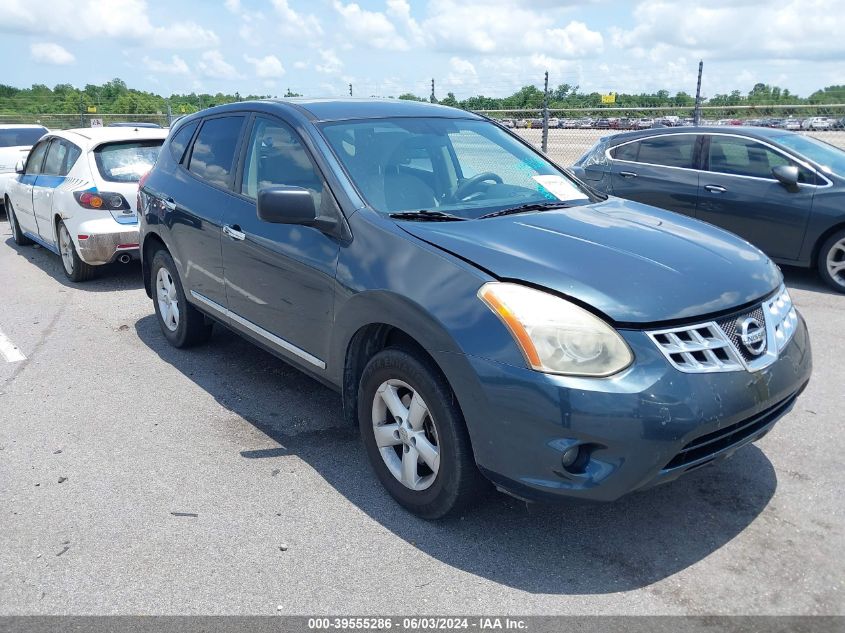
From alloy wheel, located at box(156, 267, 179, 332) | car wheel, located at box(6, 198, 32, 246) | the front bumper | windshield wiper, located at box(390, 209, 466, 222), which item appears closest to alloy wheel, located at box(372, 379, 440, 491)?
the front bumper

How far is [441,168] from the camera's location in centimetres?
395

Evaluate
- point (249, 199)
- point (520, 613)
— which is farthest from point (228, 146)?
point (520, 613)

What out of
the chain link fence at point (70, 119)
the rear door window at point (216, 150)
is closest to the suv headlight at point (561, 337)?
the rear door window at point (216, 150)

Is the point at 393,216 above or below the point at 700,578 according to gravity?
above

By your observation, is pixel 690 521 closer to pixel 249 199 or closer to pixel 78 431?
pixel 249 199

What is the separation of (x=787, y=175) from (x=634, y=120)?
991 centimetres

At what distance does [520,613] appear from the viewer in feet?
8.73

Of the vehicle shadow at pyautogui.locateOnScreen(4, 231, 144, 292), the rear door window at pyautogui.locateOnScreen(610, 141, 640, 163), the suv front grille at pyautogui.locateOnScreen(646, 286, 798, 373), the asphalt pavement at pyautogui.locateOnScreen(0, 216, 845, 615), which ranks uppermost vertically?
the rear door window at pyautogui.locateOnScreen(610, 141, 640, 163)

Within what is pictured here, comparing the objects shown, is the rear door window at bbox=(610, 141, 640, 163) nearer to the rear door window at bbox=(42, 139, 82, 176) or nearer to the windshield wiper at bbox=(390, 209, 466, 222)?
the windshield wiper at bbox=(390, 209, 466, 222)

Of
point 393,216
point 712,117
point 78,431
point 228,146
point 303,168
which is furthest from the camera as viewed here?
point 712,117

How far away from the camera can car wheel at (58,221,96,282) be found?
761cm

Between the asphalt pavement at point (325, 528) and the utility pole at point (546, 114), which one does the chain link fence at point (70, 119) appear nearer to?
the utility pole at point (546, 114)

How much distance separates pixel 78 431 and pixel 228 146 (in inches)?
75.8

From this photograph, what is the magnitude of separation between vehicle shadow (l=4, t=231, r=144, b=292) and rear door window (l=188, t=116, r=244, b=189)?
3.16m
